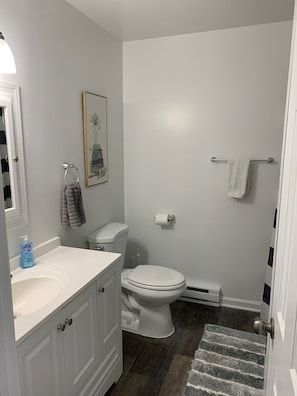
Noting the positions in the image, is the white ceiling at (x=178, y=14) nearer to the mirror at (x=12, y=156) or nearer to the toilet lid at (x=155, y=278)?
the mirror at (x=12, y=156)

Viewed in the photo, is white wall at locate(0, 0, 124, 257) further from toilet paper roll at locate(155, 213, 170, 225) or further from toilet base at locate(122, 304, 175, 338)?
toilet base at locate(122, 304, 175, 338)

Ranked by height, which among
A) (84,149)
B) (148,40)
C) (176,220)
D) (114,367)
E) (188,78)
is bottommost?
(114,367)

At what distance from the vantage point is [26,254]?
66.5 inches

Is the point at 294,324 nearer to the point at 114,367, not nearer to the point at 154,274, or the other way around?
the point at 114,367

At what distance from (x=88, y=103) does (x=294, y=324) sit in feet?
6.50

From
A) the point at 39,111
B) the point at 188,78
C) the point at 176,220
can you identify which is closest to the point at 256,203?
the point at 176,220

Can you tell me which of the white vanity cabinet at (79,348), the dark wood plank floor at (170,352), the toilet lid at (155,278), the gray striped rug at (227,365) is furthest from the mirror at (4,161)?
the gray striped rug at (227,365)

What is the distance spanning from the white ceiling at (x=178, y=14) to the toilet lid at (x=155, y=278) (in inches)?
75.7

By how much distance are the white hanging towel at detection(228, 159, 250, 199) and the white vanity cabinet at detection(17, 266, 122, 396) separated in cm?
123

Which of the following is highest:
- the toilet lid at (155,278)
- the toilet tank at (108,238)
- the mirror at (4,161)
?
the mirror at (4,161)

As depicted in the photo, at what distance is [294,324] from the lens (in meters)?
0.72

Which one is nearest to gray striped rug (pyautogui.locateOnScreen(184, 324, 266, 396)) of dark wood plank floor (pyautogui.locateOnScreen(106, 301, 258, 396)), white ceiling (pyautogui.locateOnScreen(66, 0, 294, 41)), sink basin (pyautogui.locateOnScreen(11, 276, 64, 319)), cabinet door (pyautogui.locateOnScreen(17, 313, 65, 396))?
dark wood plank floor (pyautogui.locateOnScreen(106, 301, 258, 396))

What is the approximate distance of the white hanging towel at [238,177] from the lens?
98.6 inches

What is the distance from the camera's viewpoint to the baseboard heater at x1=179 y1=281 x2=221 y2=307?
2816mm
